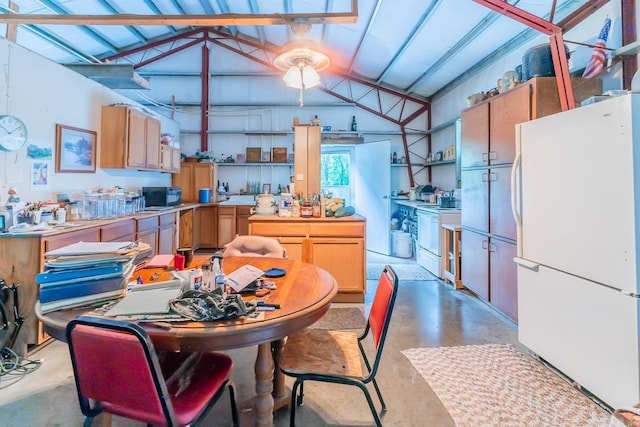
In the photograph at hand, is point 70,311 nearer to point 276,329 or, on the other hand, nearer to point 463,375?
point 276,329

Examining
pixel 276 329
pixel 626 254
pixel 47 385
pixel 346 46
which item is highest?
pixel 346 46

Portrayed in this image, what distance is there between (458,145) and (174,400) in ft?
17.3

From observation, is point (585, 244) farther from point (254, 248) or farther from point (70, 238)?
point (70, 238)

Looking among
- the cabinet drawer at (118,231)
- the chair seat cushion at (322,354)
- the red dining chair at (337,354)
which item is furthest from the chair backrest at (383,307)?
the cabinet drawer at (118,231)

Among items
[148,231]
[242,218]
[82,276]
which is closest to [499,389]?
[82,276]

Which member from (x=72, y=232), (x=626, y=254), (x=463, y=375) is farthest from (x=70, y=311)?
(x=626, y=254)

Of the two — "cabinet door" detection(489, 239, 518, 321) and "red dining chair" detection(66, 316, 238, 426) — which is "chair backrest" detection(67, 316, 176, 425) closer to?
"red dining chair" detection(66, 316, 238, 426)

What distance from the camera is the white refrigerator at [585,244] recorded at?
1616 millimetres

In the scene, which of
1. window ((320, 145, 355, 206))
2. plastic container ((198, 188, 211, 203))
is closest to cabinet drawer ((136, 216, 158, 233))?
plastic container ((198, 188, 211, 203))

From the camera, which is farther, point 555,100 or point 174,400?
point 555,100

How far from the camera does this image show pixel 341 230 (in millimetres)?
3574

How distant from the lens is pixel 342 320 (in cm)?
314

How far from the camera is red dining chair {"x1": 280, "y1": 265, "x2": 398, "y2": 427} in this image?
1437mm

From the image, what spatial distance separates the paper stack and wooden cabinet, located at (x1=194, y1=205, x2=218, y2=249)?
5113 millimetres
